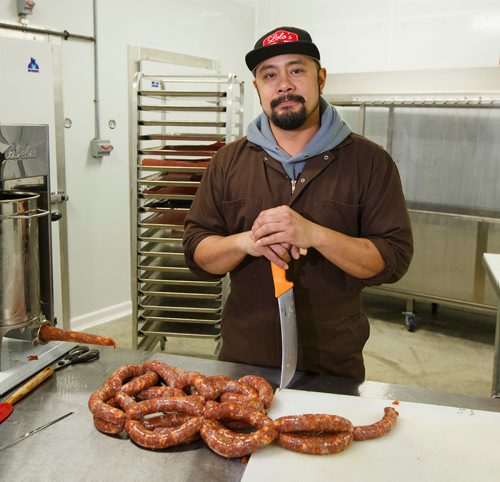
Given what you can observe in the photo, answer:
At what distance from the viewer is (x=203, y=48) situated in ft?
17.2

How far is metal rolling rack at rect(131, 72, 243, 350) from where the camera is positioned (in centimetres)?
337

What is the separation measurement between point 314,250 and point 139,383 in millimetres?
721

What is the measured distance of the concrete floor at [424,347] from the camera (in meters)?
3.92

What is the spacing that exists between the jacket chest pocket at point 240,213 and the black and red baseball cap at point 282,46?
1.51 feet

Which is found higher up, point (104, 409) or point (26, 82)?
point (26, 82)

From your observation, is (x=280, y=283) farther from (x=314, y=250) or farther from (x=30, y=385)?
(x=30, y=385)

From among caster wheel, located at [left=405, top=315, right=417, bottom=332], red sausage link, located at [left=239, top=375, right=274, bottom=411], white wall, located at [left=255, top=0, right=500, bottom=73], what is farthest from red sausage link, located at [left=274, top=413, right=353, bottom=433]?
white wall, located at [left=255, top=0, right=500, bottom=73]

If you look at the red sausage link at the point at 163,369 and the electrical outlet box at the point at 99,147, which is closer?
the red sausage link at the point at 163,369

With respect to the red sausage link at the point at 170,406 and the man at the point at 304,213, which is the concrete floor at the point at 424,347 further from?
the red sausage link at the point at 170,406

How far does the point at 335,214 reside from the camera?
1.87 meters

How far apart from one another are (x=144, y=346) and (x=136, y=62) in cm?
218

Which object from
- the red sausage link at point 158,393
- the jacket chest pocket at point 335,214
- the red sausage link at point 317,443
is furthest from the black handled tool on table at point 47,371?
the jacket chest pocket at point 335,214

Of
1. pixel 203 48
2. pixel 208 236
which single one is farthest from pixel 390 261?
pixel 203 48

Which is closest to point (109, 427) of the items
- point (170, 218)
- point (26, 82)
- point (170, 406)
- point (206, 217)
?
point (170, 406)
